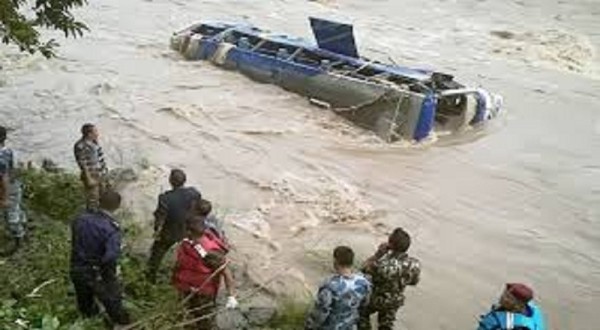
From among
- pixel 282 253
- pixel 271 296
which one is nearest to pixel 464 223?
pixel 282 253

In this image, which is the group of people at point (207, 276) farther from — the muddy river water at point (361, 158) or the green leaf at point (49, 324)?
the muddy river water at point (361, 158)

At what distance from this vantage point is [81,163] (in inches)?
403

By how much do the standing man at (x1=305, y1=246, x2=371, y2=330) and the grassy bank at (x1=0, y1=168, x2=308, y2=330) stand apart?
1.13 m

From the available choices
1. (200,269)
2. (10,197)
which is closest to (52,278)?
(10,197)

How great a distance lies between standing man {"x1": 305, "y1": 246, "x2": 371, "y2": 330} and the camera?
673 centimetres

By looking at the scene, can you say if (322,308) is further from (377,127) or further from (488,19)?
(488,19)

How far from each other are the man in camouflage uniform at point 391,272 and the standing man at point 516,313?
129 centimetres

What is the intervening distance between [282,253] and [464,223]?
3083 millimetres

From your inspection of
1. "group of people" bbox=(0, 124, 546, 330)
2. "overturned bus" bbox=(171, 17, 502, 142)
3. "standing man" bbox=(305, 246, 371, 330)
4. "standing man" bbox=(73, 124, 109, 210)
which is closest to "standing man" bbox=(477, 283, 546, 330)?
"group of people" bbox=(0, 124, 546, 330)

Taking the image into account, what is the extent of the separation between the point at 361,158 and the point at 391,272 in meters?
7.56

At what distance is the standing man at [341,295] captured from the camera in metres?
6.73

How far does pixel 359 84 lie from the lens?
15.5 metres

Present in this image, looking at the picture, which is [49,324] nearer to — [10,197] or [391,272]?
[391,272]

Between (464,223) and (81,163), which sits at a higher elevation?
(81,163)
